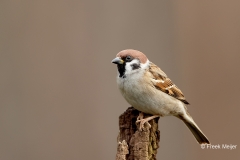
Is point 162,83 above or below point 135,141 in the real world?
above

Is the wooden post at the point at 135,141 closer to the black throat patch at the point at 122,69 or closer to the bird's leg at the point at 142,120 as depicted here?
the bird's leg at the point at 142,120

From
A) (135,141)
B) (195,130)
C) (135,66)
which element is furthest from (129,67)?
(195,130)

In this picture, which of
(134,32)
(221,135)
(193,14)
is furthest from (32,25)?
(221,135)

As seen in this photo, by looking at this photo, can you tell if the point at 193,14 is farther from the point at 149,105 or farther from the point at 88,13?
the point at 149,105

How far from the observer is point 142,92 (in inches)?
70.6

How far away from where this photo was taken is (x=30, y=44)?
9.78ft

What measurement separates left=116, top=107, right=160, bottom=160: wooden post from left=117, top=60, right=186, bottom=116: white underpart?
8 cm

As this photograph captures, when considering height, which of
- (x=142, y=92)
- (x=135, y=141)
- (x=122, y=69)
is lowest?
(x=135, y=141)

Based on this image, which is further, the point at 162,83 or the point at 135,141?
the point at 162,83

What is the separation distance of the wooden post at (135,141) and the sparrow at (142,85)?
55 millimetres

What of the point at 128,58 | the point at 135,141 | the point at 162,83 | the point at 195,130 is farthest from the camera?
the point at 195,130

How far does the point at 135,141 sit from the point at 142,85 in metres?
0.30

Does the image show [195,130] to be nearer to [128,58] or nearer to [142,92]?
[142,92]

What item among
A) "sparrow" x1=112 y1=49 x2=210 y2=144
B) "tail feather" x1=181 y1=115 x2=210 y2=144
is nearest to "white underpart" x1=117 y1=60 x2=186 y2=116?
"sparrow" x1=112 y1=49 x2=210 y2=144
